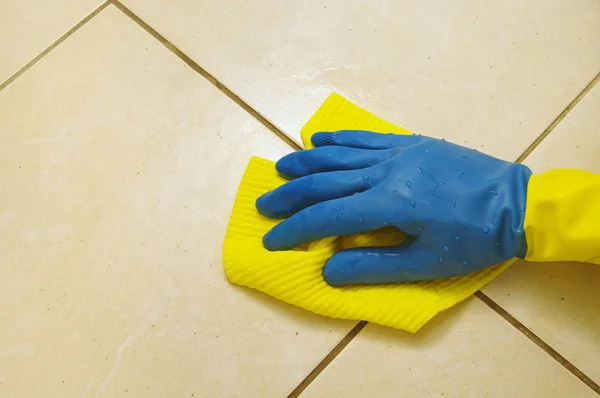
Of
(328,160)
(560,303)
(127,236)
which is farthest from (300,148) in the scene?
(560,303)

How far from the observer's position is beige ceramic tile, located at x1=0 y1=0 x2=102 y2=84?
697 mm

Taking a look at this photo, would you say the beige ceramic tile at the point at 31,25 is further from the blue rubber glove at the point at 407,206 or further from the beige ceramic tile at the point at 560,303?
the beige ceramic tile at the point at 560,303

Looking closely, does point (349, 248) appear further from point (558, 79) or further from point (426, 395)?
point (558, 79)

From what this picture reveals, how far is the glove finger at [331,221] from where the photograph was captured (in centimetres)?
52

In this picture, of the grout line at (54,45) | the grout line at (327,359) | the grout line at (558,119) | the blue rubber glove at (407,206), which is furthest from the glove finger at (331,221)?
the grout line at (54,45)

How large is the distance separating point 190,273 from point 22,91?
315 mm

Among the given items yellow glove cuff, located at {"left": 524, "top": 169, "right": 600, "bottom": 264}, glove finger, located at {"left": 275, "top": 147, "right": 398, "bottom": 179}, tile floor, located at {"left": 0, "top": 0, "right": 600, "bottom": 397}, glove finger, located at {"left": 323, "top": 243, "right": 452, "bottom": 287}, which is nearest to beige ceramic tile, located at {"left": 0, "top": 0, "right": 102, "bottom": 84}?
tile floor, located at {"left": 0, "top": 0, "right": 600, "bottom": 397}

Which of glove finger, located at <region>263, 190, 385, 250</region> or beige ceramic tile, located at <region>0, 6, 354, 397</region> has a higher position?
glove finger, located at <region>263, 190, 385, 250</region>

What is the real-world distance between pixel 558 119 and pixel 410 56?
0.18 metres

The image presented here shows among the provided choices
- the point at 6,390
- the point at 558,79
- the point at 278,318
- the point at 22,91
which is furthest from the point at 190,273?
the point at 558,79

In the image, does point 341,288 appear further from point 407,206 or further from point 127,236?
point 127,236

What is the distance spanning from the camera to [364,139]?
577 mm

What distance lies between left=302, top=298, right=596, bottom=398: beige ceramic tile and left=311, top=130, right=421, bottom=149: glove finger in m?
0.18

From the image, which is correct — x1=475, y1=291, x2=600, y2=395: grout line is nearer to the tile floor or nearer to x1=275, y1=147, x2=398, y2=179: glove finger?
the tile floor
